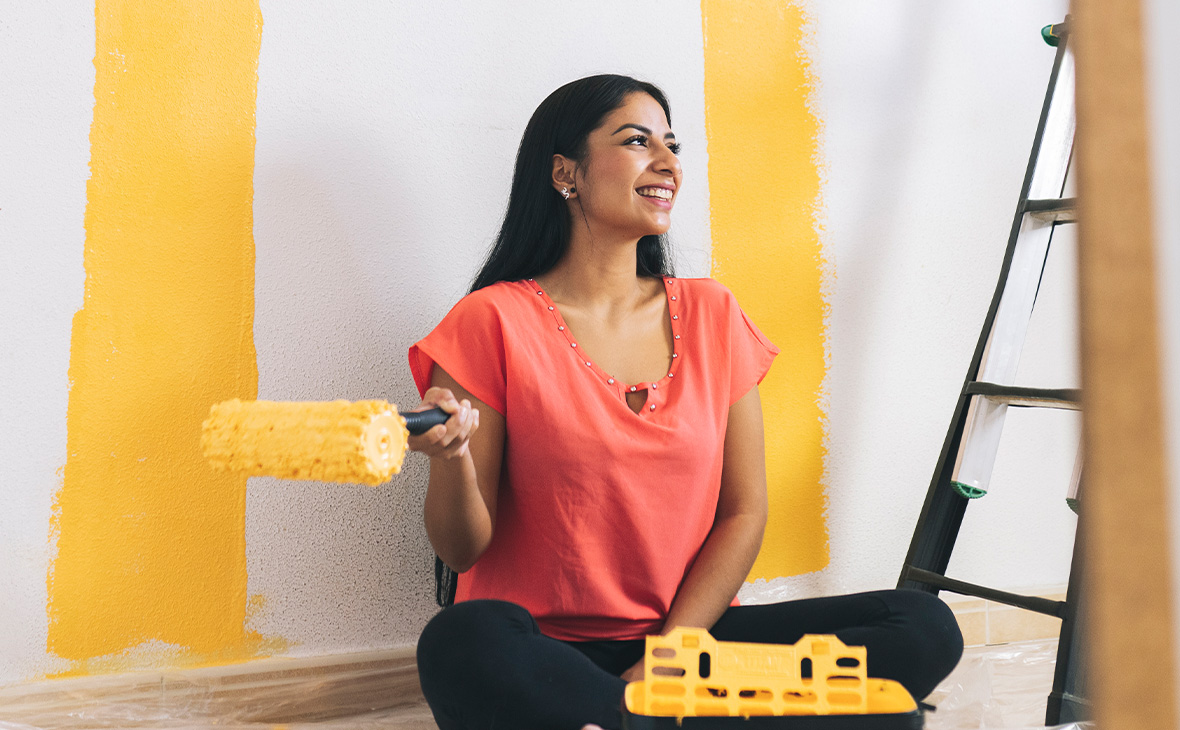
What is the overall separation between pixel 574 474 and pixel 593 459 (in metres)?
0.03

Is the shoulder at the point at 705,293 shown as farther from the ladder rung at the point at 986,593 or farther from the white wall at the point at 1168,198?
the white wall at the point at 1168,198

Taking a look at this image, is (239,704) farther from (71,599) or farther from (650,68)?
(650,68)

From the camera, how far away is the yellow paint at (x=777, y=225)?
159 centimetres

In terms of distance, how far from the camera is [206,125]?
129cm

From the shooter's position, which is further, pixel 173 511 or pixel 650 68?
pixel 650 68

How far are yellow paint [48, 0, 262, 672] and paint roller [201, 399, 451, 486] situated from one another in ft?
1.59

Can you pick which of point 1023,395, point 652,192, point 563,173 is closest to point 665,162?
point 652,192

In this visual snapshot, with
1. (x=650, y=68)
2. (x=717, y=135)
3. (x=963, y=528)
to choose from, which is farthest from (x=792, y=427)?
(x=650, y=68)

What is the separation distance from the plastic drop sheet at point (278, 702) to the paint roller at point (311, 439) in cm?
63

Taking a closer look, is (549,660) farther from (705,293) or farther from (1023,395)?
(1023,395)

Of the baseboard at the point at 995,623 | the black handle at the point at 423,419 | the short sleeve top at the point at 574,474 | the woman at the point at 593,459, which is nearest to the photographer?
the black handle at the point at 423,419

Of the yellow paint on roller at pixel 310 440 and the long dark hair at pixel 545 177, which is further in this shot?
the long dark hair at pixel 545 177

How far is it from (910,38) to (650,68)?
1.86 ft

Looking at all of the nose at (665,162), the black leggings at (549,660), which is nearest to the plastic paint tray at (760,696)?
the black leggings at (549,660)
